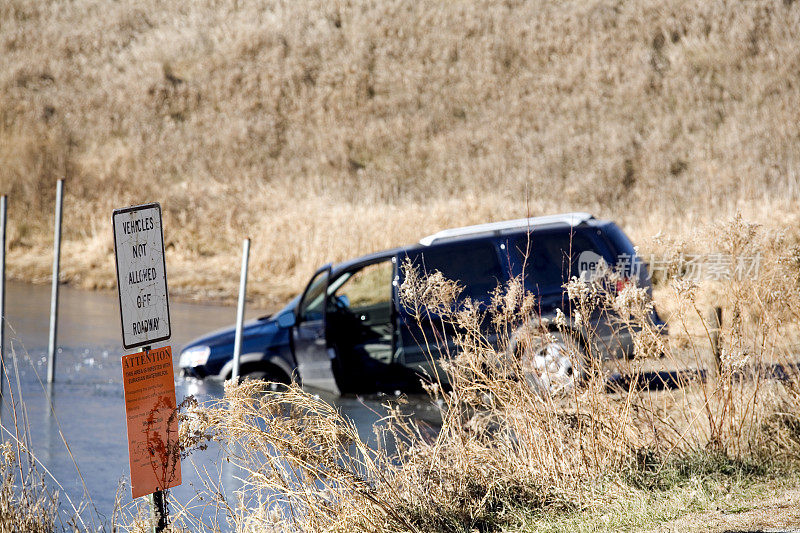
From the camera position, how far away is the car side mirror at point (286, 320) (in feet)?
31.3

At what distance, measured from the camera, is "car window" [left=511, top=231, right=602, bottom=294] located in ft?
29.5

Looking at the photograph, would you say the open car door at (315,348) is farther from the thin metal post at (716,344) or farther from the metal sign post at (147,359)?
the metal sign post at (147,359)

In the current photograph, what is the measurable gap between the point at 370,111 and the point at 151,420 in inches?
1303

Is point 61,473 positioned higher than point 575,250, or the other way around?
point 575,250

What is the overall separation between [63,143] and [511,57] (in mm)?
19008

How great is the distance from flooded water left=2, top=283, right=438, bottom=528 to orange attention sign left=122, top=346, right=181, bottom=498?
293 mm

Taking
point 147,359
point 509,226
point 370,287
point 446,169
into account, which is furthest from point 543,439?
point 446,169

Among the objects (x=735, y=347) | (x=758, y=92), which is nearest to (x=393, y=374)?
(x=735, y=347)

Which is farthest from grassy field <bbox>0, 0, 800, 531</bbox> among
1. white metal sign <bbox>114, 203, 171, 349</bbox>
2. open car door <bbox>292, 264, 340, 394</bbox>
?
open car door <bbox>292, 264, 340, 394</bbox>

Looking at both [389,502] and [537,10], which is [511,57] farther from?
[389,502]

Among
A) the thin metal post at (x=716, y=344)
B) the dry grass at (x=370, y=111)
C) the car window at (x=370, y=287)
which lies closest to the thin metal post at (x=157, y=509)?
the thin metal post at (x=716, y=344)

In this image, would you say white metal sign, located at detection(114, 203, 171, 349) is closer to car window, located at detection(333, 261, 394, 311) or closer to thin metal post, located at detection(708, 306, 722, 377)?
thin metal post, located at detection(708, 306, 722, 377)

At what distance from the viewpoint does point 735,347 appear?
592 cm

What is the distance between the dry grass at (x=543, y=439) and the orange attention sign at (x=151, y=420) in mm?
179
